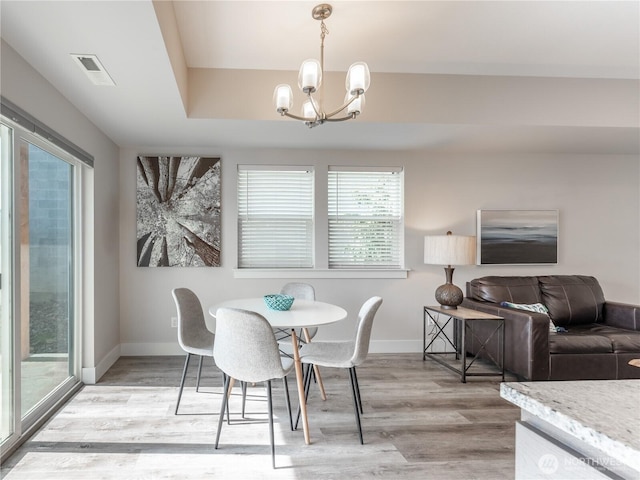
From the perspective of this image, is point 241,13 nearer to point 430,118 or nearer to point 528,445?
point 430,118

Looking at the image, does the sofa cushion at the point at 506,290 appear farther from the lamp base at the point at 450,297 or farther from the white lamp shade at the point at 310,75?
the white lamp shade at the point at 310,75

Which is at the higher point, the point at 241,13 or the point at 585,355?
the point at 241,13

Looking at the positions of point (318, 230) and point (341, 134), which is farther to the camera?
point (318, 230)

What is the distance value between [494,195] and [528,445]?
4.19 metres

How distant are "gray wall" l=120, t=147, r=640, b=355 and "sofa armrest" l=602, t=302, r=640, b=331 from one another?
0.65m

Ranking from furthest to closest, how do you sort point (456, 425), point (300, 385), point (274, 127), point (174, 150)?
point (174, 150) → point (274, 127) → point (456, 425) → point (300, 385)

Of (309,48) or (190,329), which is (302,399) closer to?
(190,329)

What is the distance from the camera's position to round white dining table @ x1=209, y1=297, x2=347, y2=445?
2.33m

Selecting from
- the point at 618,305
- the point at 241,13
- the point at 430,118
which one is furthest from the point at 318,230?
the point at 618,305

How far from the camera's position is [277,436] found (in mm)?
2410

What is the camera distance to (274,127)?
3443mm

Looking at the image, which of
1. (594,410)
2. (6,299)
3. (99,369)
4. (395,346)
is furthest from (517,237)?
(6,299)

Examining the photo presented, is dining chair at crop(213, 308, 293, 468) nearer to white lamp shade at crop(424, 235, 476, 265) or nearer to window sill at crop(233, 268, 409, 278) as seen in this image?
window sill at crop(233, 268, 409, 278)

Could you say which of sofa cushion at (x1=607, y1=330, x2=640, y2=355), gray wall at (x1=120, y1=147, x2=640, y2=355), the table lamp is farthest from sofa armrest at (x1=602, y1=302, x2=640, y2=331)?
the table lamp
